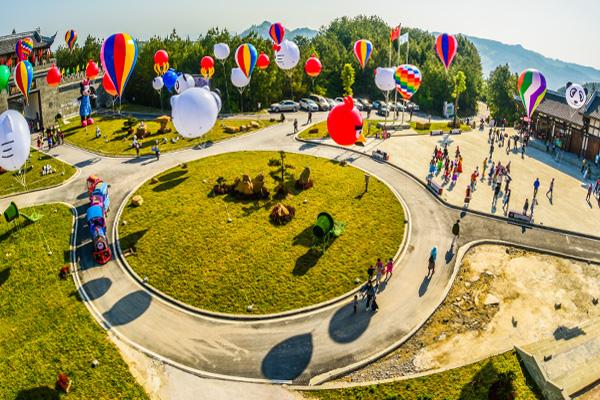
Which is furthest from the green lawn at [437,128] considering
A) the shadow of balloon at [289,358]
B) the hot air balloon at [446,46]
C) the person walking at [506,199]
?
the shadow of balloon at [289,358]

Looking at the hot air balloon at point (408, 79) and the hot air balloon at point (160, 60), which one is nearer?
the hot air balloon at point (408, 79)

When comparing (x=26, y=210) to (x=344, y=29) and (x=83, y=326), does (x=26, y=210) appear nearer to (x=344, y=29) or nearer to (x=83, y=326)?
(x=83, y=326)

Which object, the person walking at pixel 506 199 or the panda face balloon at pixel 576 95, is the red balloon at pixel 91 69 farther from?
the panda face balloon at pixel 576 95

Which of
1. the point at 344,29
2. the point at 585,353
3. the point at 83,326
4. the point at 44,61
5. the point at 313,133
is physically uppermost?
the point at 344,29

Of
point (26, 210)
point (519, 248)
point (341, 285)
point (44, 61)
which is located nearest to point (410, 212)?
point (519, 248)

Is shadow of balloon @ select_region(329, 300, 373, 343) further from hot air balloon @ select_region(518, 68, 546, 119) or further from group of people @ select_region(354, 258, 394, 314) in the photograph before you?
hot air balloon @ select_region(518, 68, 546, 119)

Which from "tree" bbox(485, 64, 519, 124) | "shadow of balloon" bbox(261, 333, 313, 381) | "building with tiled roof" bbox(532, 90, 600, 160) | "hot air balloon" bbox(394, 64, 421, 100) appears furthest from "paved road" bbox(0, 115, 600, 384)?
"tree" bbox(485, 64, 519, 124)
